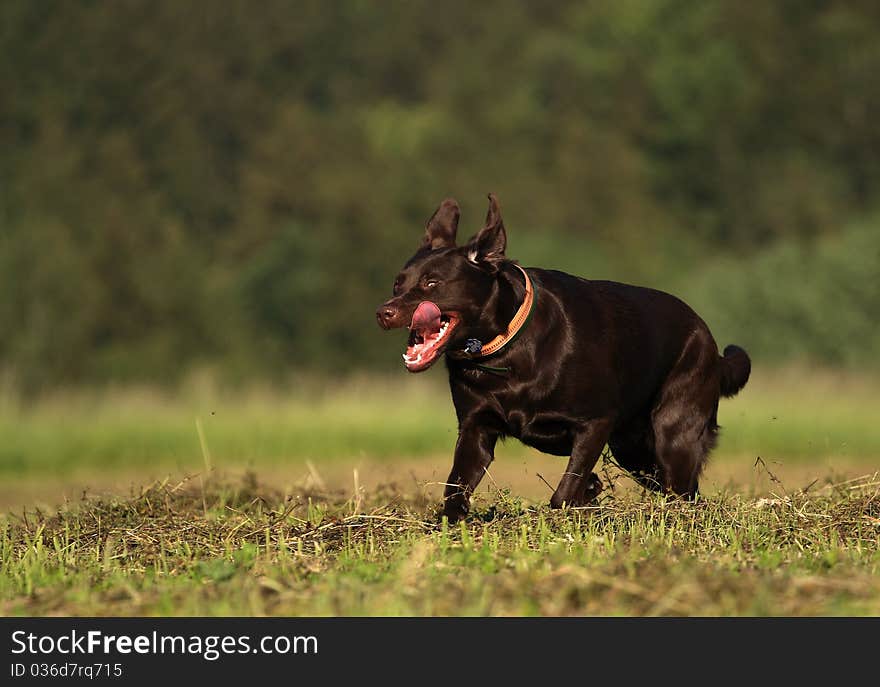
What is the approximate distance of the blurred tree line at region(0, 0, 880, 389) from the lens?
27.4 metres

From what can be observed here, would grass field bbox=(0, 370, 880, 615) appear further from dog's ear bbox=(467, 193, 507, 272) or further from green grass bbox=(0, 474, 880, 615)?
dog's ear bbox=(467, 193, 507, 272)

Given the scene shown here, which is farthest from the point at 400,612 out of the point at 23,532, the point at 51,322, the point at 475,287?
the point at 51,322

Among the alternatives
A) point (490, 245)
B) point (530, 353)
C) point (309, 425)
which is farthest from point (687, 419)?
point (309, 425)

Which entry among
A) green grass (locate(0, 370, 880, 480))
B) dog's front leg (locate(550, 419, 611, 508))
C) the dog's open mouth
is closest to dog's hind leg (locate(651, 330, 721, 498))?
dog's front leg (locate(550, 419, 611, 508))

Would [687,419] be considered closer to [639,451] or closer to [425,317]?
[639,451]

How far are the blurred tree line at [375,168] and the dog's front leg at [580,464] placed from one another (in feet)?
60.6

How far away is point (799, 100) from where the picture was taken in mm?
42000

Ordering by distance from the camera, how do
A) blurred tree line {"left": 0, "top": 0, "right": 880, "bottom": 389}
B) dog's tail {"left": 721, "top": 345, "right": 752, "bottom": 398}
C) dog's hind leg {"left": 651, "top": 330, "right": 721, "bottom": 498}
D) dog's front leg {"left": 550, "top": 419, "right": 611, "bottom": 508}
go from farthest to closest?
blurred tree line {"left": 0, "top": 0, "right": 880, "bottom": 389}, dog's tail {"left": 721, "top": 345, "right": 752, "bottom": 398}, dog's hind leg {"left": 651, "top": 330, "right": 721, "bottom": 498}, dog's front leg {"left": 550, "top": 419, "right": 611, "bottom": 508}

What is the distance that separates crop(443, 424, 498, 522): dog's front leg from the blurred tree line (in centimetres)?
1851

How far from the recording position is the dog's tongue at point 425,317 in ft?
22.1

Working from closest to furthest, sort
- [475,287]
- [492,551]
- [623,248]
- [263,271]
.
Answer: [492,551]
[475,287]
[263,271]
[623,248]

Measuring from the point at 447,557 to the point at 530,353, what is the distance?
1.49 m

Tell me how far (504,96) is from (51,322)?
26.2 metres

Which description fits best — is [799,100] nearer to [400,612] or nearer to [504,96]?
[504,96]
